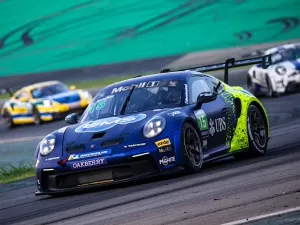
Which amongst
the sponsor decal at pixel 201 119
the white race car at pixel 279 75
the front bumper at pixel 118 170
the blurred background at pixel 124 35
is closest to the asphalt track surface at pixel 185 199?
the front bumper at pixel 118 170

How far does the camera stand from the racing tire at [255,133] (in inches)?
450

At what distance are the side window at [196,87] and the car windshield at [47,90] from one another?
16431mm

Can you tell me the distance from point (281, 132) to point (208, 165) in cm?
380

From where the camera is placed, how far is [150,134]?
385 inches

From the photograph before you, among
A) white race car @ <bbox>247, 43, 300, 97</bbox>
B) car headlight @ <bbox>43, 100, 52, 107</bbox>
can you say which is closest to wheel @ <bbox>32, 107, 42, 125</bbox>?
car headlight @ <bbox>43, 100, 52, 107</bbox>

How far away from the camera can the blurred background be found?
36906 mm

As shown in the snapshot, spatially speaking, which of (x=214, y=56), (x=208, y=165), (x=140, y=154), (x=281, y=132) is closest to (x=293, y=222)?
(x=140, y=154)

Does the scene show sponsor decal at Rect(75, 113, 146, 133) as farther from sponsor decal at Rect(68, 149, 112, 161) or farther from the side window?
the side window

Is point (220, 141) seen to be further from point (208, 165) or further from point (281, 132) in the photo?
point (281, 132)

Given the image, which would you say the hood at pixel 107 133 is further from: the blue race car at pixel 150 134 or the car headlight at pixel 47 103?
the car headlight at pixel 47 103

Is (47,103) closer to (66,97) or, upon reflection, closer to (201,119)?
(66,97)

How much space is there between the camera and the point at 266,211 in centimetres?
673

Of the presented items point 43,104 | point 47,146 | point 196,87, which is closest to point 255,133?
point 196,87

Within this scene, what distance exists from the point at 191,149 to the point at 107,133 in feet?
2.94
